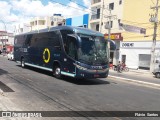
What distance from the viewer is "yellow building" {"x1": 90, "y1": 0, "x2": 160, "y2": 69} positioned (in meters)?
41.8

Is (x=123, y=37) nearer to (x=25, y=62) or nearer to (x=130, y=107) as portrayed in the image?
(x=25, y=62)

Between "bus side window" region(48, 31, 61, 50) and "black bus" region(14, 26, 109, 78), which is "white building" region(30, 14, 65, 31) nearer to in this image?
"bus side window" region(48, 31, 61, 50)

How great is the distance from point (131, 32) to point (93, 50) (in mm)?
27089

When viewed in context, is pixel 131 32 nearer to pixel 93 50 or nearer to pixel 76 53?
pixel 93 50

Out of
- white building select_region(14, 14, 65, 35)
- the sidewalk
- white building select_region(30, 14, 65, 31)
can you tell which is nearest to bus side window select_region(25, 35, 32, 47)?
the sidewalk

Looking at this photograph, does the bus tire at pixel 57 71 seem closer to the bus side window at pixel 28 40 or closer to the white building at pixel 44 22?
the bus side window at pixel 28 40

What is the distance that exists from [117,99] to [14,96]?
13.9ft

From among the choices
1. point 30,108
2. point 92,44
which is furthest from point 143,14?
point 30,108

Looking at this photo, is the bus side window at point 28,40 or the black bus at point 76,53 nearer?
the black bus at point 76,53

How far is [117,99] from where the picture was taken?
11.6 metres

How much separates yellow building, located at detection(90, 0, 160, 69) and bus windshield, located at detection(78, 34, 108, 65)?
893 inches

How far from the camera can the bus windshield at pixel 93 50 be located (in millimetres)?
15859

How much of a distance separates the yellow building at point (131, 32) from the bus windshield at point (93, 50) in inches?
893

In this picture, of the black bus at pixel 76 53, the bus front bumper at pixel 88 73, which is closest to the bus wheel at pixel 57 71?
the black bus at pixel 76 53
